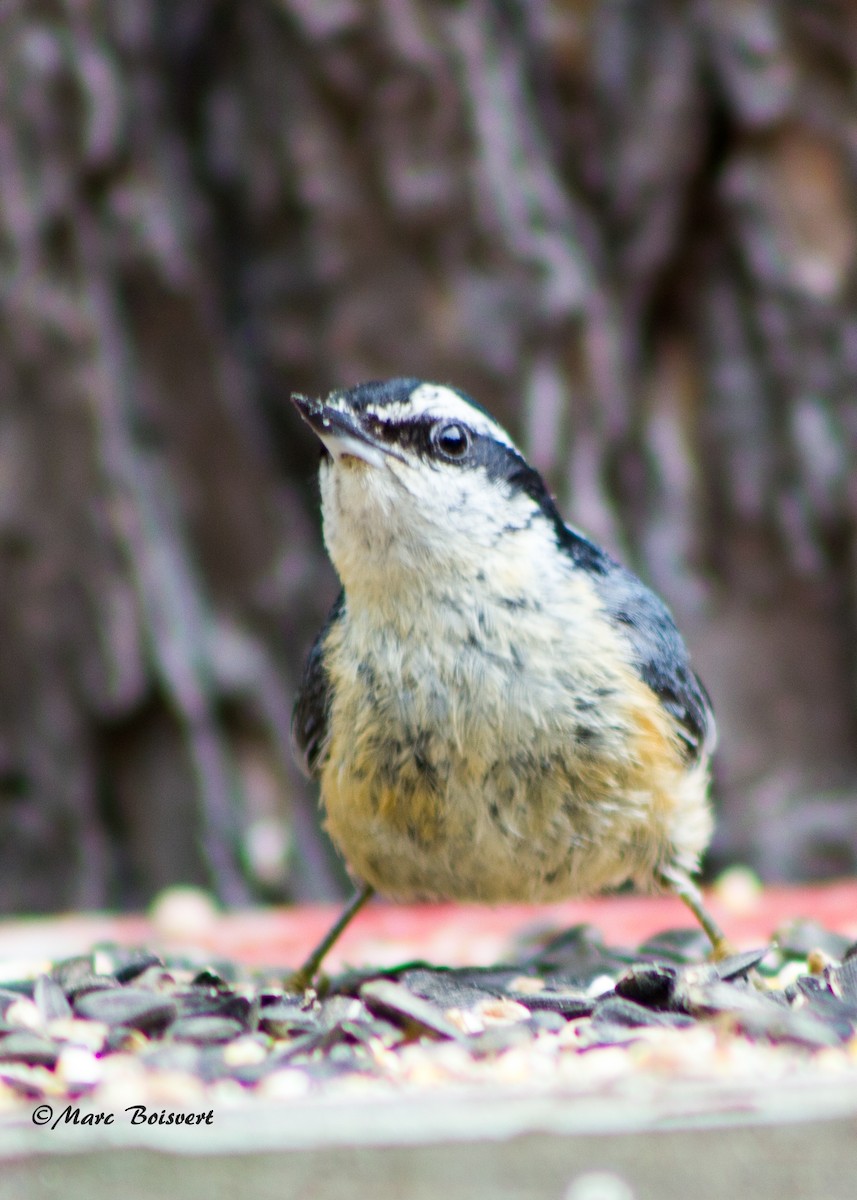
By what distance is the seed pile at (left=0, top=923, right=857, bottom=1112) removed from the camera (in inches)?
61.1

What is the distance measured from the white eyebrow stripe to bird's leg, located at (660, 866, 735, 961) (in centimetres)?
92

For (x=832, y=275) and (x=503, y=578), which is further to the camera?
(x=832, y=275)

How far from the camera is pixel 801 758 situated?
461cm

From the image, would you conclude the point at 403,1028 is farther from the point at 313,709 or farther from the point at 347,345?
the point at 347,345

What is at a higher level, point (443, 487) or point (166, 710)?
point (443, 487)

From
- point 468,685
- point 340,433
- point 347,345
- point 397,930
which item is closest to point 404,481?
point 340,433

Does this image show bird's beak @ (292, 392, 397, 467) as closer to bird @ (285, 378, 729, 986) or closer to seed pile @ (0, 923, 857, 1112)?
bird @ (285, 378, 729, 986)

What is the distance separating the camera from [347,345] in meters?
4.40

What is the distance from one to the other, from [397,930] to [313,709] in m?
1.25

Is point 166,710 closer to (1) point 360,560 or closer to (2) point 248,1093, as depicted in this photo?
(1) point 360,560

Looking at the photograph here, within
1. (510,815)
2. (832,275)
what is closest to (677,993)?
(510,815)

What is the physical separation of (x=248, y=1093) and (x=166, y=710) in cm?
302

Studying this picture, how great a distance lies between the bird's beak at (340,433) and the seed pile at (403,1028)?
86 cm

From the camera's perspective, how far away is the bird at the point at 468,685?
2.28 meters
